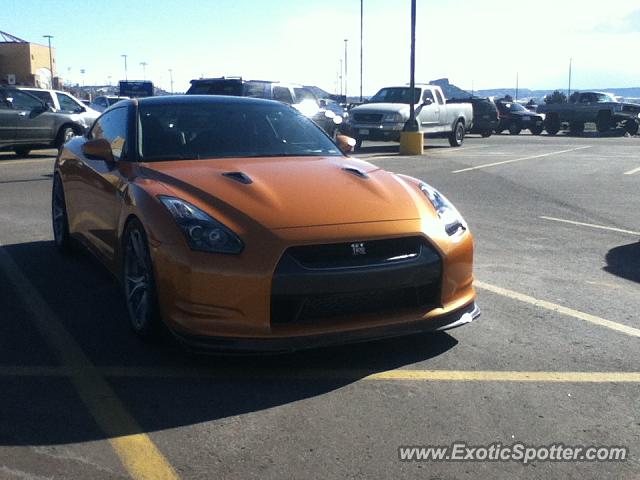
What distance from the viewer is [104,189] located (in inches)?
213

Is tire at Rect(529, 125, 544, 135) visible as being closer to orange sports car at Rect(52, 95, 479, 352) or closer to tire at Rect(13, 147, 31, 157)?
tire at Rect(13, 147, 31, 157)

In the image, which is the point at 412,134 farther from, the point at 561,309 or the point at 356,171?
the point at 356,171

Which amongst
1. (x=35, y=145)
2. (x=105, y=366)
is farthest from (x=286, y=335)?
(x=35, y=145)

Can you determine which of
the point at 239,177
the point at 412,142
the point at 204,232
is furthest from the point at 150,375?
the point at 412,142

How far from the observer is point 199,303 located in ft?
12.9

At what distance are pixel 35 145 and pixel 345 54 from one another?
205ft

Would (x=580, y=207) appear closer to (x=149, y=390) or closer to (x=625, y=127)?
(x=149, y=390)

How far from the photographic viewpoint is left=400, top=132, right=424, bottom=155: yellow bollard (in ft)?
66.8

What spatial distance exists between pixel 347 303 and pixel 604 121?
3328 cm

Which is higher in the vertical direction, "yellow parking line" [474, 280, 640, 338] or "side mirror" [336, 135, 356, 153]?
"side mirror" [336, 135, 356, 153]

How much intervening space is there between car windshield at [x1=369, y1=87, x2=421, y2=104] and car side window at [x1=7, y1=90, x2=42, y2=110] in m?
9.95

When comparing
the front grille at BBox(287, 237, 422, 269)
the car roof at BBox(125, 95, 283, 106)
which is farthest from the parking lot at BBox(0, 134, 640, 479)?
the car roof at BBox(125, 95, 283, 106)

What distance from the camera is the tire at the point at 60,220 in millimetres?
6918

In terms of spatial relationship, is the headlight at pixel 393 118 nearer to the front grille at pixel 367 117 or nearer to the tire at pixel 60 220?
the front grille at pixel 367 117
